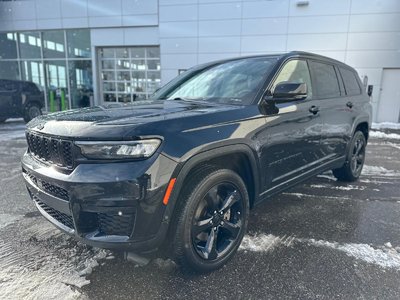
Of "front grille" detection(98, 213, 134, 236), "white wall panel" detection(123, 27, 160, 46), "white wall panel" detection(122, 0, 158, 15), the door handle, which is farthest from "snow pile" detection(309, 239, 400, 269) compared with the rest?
"white wall panel" detection(122, 0, 158, 15)

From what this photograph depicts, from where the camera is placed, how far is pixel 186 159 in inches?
80.8

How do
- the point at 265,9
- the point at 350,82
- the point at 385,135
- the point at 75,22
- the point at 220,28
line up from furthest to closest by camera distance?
the point at 75,22
the point at 220,28
the point at 265,9
the point at 385,135
the point at 350,82

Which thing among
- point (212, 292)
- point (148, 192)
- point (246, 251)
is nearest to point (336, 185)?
point (246, 251)

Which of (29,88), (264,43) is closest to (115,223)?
(29,88)

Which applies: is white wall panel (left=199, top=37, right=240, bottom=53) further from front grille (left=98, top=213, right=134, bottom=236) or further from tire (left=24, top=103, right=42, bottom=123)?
front grille (left=98, top=213, right=134, bottom=236)

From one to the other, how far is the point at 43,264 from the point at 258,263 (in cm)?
186

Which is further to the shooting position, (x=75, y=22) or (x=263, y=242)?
(x=75, y=22)

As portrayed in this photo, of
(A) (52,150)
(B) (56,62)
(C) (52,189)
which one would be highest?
(B) (56,62)

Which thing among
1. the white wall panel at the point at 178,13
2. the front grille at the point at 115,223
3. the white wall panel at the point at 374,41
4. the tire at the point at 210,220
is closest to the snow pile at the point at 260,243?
the tire at the point at 210,220

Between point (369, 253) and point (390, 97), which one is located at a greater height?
point (390, 97)

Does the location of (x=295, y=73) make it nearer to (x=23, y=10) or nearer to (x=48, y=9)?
(x=48, y=9)

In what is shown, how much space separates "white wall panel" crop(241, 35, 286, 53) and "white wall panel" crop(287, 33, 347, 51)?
A: 1.19 ft

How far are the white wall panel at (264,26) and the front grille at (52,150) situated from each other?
43.4 ft

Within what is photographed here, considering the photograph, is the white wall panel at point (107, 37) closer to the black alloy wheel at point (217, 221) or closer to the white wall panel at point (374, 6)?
the white wall panel at point (374, 6)
